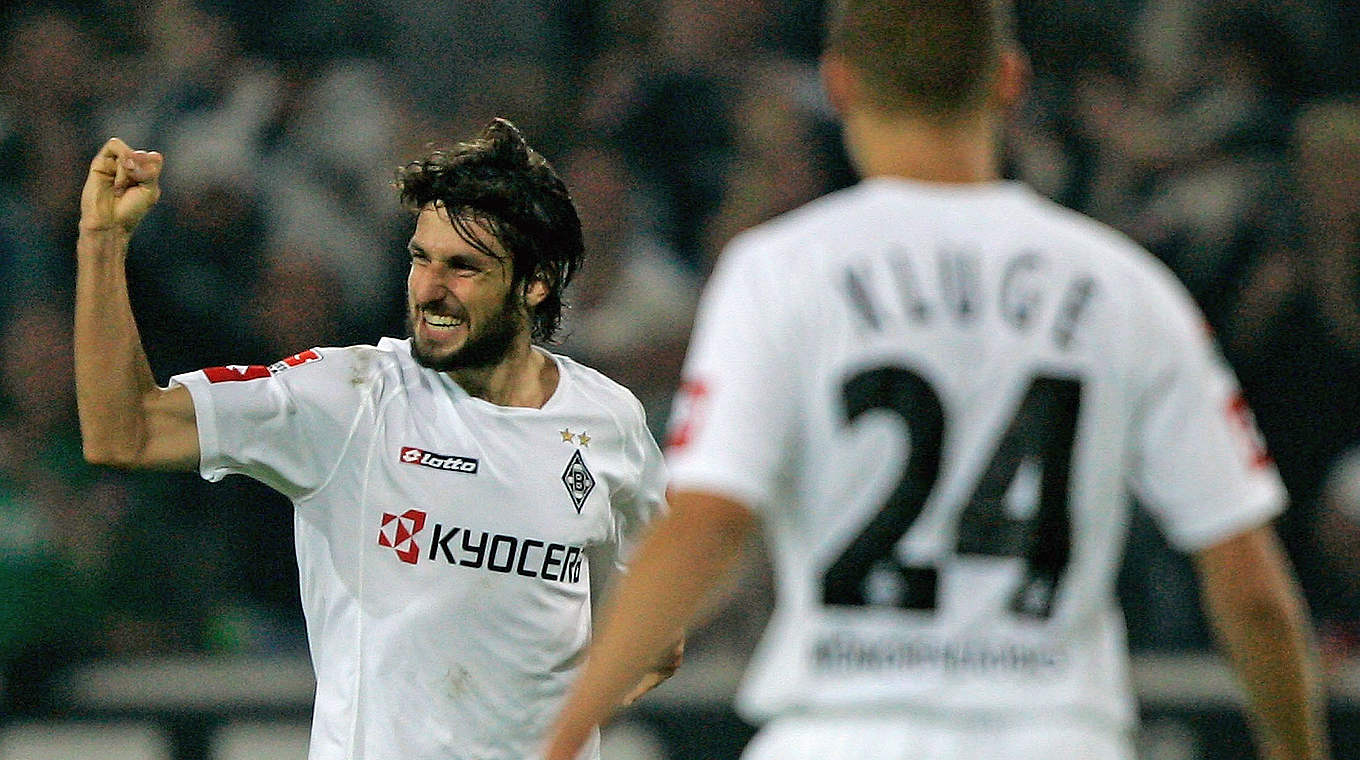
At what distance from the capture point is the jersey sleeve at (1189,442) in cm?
258

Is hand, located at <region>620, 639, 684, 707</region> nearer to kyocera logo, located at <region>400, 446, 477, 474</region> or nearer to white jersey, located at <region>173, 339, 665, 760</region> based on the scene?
white jersey, located at <region>173, 339, 665, 760</region>

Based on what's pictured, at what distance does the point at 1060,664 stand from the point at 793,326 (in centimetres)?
56

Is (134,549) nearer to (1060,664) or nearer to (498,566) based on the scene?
(498,566)

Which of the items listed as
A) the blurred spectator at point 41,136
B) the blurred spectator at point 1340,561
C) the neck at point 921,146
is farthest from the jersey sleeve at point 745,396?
the blurred spectator at point 41,136

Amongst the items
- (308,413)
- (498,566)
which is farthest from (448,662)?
(308,413)

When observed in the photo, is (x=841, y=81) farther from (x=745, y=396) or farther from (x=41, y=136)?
(x=41, y=136)

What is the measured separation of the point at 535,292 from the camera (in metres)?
4.39

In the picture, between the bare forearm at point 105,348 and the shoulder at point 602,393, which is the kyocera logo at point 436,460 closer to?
the shoulder at point 602,393

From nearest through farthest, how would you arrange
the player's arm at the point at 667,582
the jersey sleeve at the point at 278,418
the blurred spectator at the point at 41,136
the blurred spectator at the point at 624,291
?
the player's arm at the point at 667,582
the jersey sleeve at the point at 278,418
the blurred spectator at the point at 624,291
the blurred spectator at the point at 41,136

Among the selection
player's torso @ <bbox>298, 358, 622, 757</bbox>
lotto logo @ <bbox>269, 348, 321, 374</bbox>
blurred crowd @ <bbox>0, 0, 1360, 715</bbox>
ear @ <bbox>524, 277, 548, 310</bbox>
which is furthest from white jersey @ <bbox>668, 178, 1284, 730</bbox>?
blurred crowd @ <bbox>0, 0, 1360, 715</bbox>

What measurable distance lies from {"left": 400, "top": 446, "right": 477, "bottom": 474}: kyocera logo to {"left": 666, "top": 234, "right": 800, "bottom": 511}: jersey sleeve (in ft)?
5.31

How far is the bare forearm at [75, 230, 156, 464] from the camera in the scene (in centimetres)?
367

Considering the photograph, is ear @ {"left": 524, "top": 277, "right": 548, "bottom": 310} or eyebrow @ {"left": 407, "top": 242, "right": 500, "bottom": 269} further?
ear @ {"left": 524, "top": 277, "right": 548, "bottom": 310}

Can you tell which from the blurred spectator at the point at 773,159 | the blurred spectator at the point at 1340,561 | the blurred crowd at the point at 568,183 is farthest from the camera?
the blurred spectator at the point at 773,159
